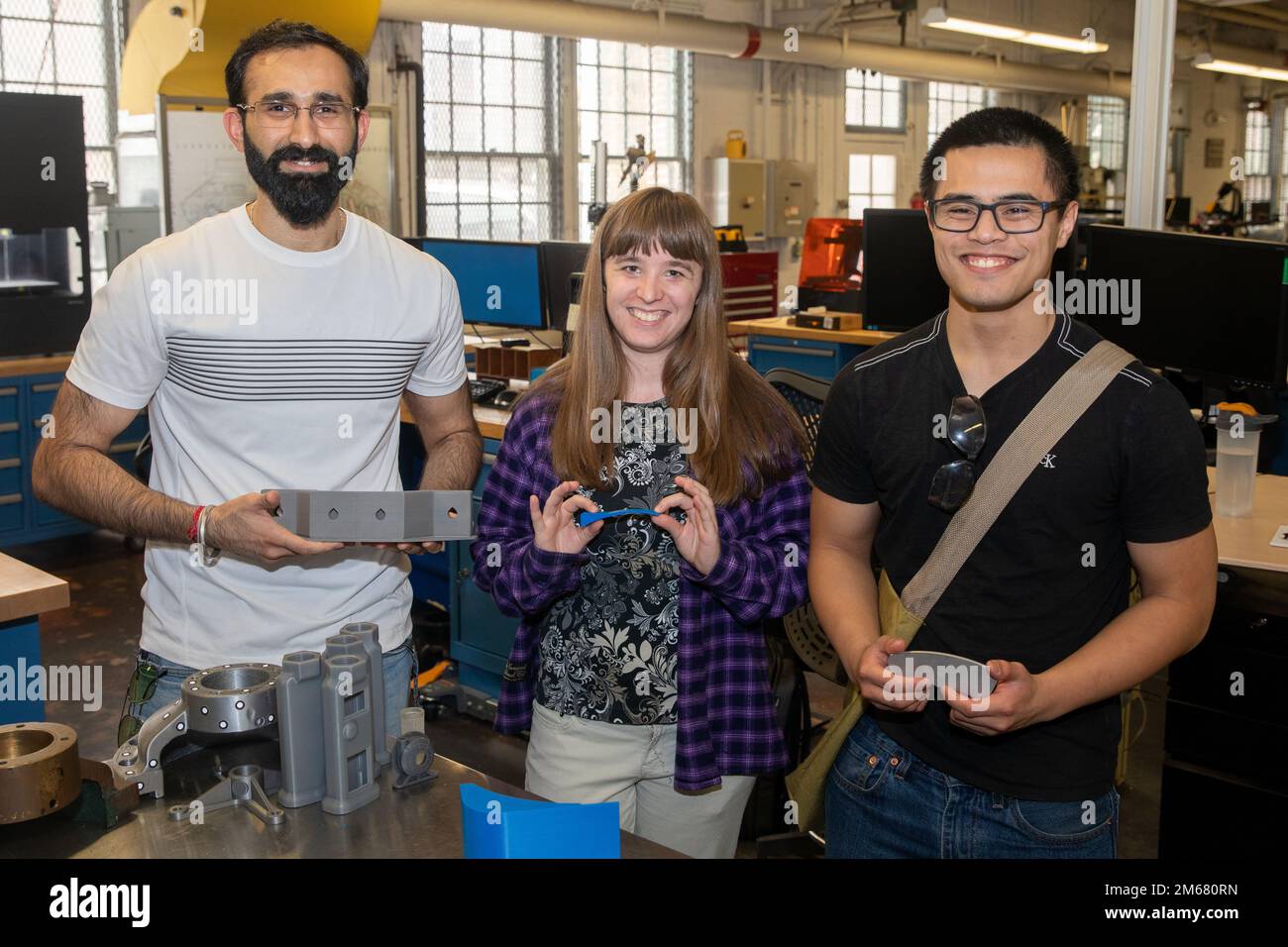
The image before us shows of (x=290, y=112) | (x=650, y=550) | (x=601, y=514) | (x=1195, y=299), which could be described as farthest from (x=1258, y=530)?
(x=290, y=112)

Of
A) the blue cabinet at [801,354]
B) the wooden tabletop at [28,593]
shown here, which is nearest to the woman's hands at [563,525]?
the wooden tabletop at [28,593]

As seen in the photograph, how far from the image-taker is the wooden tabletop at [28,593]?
216 centimetres

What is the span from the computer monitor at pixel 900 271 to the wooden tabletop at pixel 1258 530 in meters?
1.91

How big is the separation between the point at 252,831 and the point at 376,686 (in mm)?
202

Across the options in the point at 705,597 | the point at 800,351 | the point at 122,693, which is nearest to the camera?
the point at 705,597

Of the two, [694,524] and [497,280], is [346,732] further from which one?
[497,280]

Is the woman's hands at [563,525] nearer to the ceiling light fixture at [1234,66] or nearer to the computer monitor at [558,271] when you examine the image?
the computer monitor at [558,271]

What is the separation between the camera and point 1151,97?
11.8 ft

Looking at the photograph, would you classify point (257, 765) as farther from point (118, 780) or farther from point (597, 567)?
point (597, 567)

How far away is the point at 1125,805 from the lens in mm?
3324
